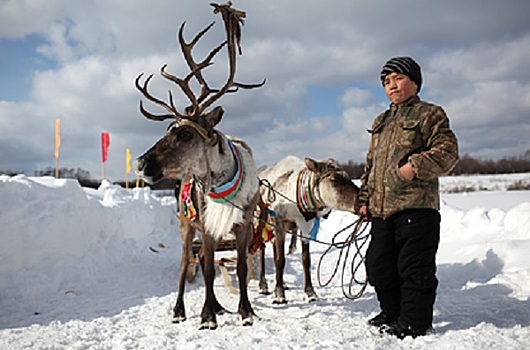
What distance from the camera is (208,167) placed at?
4.01 metres

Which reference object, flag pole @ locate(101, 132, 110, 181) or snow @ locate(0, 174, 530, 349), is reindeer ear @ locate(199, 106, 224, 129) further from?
flag pole @ locate(101, 132, 110, 181)

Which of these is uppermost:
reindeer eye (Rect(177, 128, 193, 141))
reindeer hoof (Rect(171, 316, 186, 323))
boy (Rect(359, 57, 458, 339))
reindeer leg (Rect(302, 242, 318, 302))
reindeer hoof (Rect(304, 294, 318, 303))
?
reindeer eye (Rect(177, 128, 193, 141))

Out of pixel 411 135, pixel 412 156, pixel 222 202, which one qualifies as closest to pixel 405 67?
pixel 411 135

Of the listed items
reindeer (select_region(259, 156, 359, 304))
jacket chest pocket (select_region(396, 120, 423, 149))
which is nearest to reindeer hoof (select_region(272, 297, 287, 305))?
reindeer (select_region(259, 156, 359, 304))

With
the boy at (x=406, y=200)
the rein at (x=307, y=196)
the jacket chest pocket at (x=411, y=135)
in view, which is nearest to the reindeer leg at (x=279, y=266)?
the rein at (x=307, y=196)

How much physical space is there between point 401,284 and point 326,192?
1.72 meters

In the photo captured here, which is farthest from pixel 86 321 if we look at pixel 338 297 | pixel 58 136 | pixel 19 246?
pixel 58 136

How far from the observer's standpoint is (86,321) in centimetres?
429

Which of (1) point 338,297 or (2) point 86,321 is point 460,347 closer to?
(1) point 338,297

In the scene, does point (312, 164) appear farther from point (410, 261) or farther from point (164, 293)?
point (164, 293)

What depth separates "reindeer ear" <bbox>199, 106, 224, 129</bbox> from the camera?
13.3ft

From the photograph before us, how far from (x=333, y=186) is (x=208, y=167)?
69.1 inches

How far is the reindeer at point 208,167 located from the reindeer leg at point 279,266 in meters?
0.85

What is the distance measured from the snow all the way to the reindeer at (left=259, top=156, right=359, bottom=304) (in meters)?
0.44
